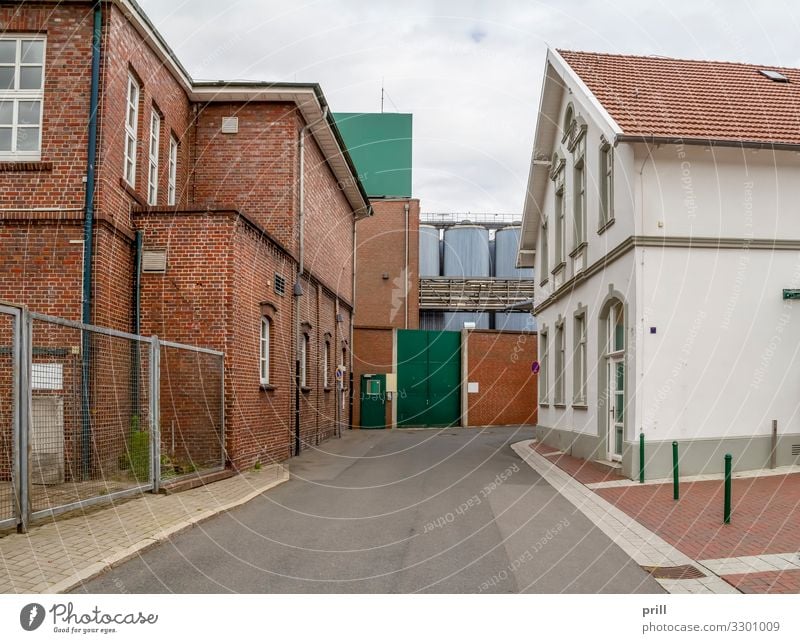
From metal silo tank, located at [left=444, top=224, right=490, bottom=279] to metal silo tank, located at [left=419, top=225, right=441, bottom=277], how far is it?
3.02ft

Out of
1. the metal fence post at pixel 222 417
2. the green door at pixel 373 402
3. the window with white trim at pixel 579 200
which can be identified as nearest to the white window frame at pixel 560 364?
the window with white trim at pixel 579 200

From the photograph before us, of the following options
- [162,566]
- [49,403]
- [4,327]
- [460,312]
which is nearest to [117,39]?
[4,327]

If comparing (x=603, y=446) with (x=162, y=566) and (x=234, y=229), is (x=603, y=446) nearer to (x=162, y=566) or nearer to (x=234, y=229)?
(x=234, y=229)

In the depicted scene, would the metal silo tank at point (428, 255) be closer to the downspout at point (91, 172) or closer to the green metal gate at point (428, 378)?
the green metal gate at point (428, 378)

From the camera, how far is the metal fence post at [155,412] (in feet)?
36.4

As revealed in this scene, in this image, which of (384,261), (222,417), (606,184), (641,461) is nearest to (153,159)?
(222,417)

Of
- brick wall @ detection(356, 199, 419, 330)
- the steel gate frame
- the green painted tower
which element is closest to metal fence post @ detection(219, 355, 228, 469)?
the steel gate frame

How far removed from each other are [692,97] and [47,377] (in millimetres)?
13016

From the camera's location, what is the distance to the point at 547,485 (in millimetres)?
13617

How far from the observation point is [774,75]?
60.1 ft

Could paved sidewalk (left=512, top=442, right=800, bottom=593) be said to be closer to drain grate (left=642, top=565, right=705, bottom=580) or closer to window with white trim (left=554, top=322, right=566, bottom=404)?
drain grate (left=642, top=565, right=705, bottom=580)

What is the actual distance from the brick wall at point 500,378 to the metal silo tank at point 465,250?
14.9 m

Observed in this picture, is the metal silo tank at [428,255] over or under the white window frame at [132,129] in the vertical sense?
over

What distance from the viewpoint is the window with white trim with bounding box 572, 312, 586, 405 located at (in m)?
18.7
